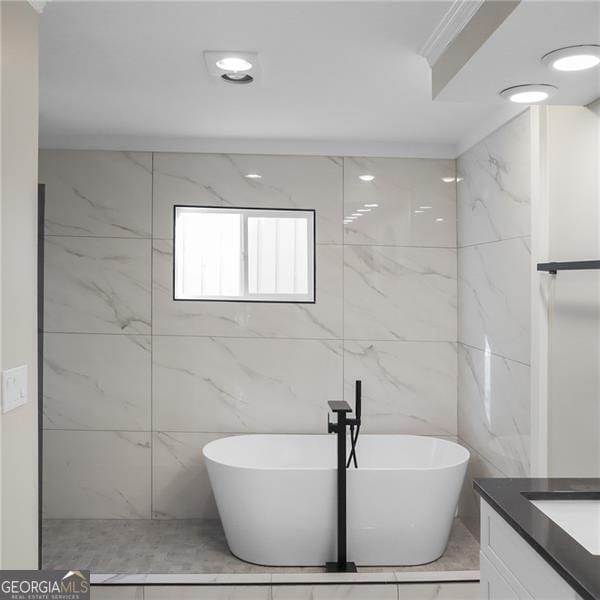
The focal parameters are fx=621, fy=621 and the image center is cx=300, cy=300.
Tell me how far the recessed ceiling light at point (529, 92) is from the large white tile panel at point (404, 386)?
2151 millimetres

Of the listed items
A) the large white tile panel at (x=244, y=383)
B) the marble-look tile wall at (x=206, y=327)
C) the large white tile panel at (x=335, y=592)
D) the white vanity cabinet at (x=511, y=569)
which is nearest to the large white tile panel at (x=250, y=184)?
the marble-look tile wall at (x=206, y=327)

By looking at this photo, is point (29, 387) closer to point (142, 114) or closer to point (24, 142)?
point (24, 142)

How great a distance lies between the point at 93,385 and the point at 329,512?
73.0 inches

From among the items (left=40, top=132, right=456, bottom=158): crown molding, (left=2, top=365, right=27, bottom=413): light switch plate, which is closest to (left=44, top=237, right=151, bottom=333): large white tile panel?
(left=40, top=132, right=456, bottom=158): crown molding

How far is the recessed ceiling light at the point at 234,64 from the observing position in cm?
266

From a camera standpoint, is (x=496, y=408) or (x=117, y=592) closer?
(x=117, y=592)

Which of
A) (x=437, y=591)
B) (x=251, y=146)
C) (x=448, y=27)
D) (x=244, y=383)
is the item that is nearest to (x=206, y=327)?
(x=244, y=383)

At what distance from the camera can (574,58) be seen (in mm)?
2055

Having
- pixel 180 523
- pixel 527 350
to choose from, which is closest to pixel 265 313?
pixel 180 523

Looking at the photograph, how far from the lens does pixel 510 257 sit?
3.40 m

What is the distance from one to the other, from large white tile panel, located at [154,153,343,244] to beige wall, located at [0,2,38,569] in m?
2.13

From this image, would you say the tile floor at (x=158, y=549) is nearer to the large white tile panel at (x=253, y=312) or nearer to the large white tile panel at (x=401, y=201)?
the large white tile panel at (x=253, y=312)

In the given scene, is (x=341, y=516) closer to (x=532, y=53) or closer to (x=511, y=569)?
(x=511, y=569)

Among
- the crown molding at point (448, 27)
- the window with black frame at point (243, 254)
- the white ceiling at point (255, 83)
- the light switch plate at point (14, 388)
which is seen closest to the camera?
the light switch plate at point (14, 388)
